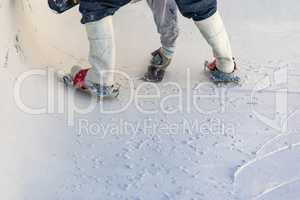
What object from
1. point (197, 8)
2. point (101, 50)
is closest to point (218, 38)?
point (197, 8)

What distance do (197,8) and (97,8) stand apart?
0.19 m

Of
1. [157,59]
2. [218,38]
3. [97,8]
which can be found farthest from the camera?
[157,59]

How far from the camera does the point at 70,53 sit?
1.45 metres

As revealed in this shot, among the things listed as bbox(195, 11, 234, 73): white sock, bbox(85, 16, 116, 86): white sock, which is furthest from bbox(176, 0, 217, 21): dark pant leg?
bbox(85, 16, 116, 86): white sock

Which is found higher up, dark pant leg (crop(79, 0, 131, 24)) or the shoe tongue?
dark pant leg (crop(79, 0, 131, 24))

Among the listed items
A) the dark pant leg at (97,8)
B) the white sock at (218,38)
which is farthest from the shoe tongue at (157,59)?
the dark pant leg at (97,8)

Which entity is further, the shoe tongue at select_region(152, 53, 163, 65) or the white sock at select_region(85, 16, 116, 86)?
the shoe tongue at select_region(152, 53, 163, 65)

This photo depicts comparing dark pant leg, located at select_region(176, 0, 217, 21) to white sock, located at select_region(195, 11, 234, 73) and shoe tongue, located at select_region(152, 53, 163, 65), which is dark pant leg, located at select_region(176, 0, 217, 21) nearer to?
white sock, located at select_region(195, 11, 234, 73)

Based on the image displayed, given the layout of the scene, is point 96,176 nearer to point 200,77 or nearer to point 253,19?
point 200,77

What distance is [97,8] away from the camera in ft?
3.80

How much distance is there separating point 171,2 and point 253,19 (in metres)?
0.41

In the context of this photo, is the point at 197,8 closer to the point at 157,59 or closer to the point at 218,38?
the point at 218,38

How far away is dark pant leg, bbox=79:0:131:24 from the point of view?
1.15 meters

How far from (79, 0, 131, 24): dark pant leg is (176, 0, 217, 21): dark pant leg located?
0.11m
